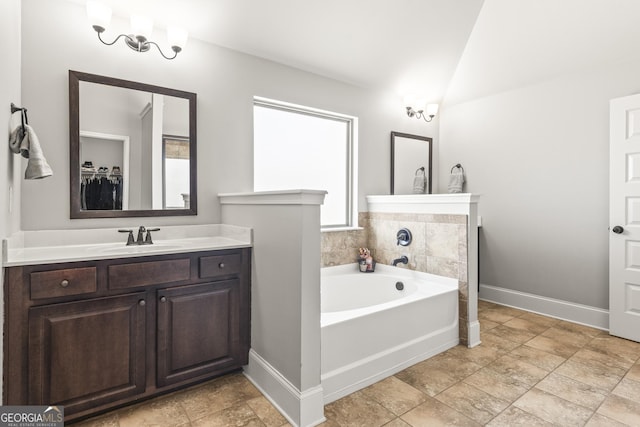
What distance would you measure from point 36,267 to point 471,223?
279 cm

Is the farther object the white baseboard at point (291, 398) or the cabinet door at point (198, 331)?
the cabinet door at point (198, 331)

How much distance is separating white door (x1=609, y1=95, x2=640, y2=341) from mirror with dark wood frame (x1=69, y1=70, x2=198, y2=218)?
346 cm

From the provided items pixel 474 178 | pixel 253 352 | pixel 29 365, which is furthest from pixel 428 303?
pixel 29 365

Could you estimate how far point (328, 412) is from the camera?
190 cm

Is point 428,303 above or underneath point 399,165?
underneath

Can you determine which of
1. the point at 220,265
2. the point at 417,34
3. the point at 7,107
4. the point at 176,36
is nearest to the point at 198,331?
the point at 220,265

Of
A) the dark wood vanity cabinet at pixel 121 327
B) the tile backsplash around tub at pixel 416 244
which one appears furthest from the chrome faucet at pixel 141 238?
the tile backsplash around tub at pixel 416 244

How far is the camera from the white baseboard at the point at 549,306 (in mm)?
3157

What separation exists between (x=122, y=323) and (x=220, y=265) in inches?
23.6

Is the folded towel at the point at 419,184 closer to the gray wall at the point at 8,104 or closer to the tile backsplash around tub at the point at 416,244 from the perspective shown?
the tile backsplash around tub at the point at 416,244

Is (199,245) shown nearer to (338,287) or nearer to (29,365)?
(29,365)

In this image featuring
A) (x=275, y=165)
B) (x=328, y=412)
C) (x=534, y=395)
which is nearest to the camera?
(x=328, y=412)

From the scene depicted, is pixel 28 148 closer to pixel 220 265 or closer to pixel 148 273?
pixel 148 273

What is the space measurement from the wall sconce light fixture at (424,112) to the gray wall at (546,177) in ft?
1.30
